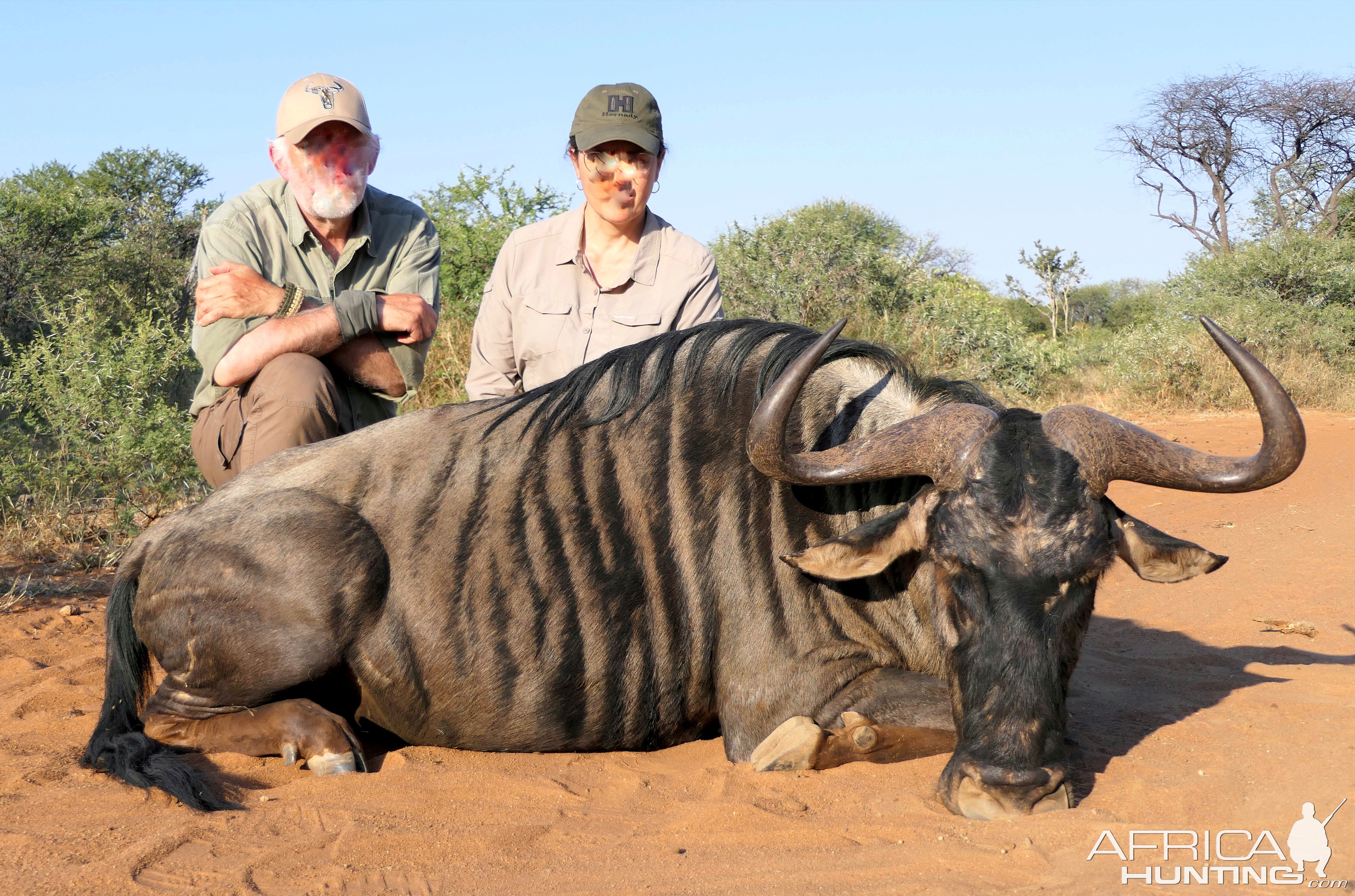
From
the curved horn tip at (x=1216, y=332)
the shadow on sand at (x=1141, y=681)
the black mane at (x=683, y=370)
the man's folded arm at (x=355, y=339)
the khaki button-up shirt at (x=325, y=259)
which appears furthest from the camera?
the khaki button-up shirt at (x=325, y=259)

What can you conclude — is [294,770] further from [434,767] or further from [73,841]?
[73,841]

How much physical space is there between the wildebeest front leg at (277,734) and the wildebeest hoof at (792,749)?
4.21ft

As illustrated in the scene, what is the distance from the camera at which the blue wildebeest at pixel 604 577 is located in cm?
339

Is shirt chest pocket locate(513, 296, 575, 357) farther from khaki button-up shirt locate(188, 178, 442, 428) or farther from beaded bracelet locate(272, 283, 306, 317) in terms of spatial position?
beaded bracelet locate(272, 283, 306, 317)

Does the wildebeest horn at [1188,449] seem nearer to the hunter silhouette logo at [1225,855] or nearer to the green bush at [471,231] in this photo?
the hunter silhouette logo at [1225,855]

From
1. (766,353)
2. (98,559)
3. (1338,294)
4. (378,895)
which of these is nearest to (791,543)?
(766,353)

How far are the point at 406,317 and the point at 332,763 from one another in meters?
2.25

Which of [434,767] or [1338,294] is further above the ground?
[1338,294]

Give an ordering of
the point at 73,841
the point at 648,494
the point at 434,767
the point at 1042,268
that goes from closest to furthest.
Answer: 1. the point at 73,841
2. the point at 434,767
3. the point at 648,494
4. the point at 1042,268

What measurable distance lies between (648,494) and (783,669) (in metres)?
0.75

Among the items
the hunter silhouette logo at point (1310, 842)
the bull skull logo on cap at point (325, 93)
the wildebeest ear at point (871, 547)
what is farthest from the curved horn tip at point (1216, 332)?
the bull skull logo on cap at point (325, 93)

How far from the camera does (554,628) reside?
→ 12.2ft

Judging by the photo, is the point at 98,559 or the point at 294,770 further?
the point at 98,559

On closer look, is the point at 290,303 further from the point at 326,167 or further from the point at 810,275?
the point at 810,275
